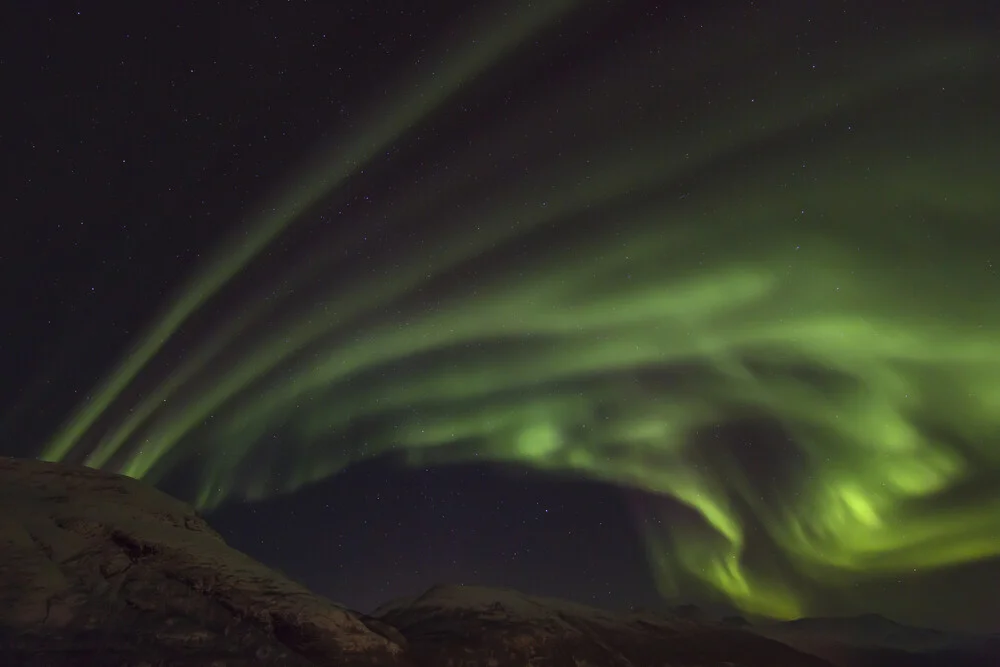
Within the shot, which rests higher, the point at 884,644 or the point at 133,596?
the point at 884,644

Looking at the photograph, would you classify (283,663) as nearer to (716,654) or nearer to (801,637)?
(716,654)

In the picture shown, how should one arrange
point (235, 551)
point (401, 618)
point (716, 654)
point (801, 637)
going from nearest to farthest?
point (235, 551) → point (401, 618) → point (716, 654) → point (801, 637)

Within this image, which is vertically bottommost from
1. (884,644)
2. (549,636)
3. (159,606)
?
(159,606)

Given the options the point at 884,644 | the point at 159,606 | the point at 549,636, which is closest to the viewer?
the point at 159,606

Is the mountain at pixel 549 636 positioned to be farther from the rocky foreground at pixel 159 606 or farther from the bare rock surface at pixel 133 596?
Result: the bare rock surface at pixel 133 596

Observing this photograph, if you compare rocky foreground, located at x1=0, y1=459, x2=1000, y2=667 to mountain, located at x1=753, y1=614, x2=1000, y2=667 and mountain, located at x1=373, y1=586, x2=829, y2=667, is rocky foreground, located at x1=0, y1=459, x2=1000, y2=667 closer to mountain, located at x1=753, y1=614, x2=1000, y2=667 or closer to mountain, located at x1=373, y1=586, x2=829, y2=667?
mountain, located at x1=373, y1=586, x2=829, y2=667

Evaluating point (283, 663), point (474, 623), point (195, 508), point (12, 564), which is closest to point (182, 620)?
point (283, 663)

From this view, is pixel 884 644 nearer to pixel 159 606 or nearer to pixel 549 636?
pixel 549 636

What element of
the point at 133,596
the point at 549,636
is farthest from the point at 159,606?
the point at 549,636

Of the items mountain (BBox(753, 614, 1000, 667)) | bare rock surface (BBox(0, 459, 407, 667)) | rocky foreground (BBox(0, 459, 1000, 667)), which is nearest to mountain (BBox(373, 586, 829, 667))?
rocky foreground (BBox(0, 459, 1000, 667))

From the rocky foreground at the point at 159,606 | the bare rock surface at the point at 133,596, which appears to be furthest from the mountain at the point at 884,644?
the bare rock surface at the point at 133,596
